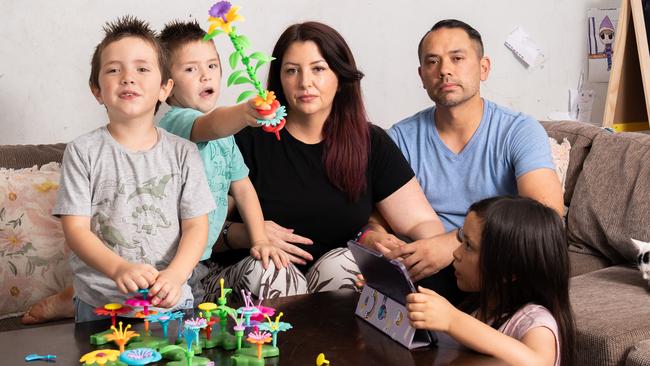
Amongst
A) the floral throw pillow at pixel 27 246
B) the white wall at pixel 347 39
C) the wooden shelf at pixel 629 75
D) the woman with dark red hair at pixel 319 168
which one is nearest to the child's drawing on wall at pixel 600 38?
the white wall at pixel 347 39

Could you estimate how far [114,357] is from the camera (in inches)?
57.3

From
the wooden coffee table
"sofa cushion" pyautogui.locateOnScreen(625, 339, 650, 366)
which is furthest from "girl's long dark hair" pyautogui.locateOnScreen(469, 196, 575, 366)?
"sofa cushion" pyautogui.locateOnScreen(625, 339, 650, 366)

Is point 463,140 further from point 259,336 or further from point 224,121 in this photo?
point 259,336

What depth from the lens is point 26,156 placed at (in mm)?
2459

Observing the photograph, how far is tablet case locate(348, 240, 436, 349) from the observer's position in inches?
63.2

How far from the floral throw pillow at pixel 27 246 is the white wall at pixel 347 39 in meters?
0.40

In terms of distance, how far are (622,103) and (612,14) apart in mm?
452

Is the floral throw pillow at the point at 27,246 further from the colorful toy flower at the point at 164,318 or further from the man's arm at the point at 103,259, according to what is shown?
the colorful toy flower at the point at 164,318

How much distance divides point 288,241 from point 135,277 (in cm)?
72

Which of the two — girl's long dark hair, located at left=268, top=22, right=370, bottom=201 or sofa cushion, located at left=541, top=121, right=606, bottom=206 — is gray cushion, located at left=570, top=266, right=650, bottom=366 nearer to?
sofa cushion, located at left=541, top=121, right=606, bottom=206

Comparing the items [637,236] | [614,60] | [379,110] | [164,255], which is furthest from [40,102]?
[614,60]

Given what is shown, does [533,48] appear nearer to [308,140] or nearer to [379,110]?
[379,110]

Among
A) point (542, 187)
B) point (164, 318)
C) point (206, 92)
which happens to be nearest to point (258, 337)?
point (164, 318)

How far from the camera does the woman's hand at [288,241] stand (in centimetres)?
229
